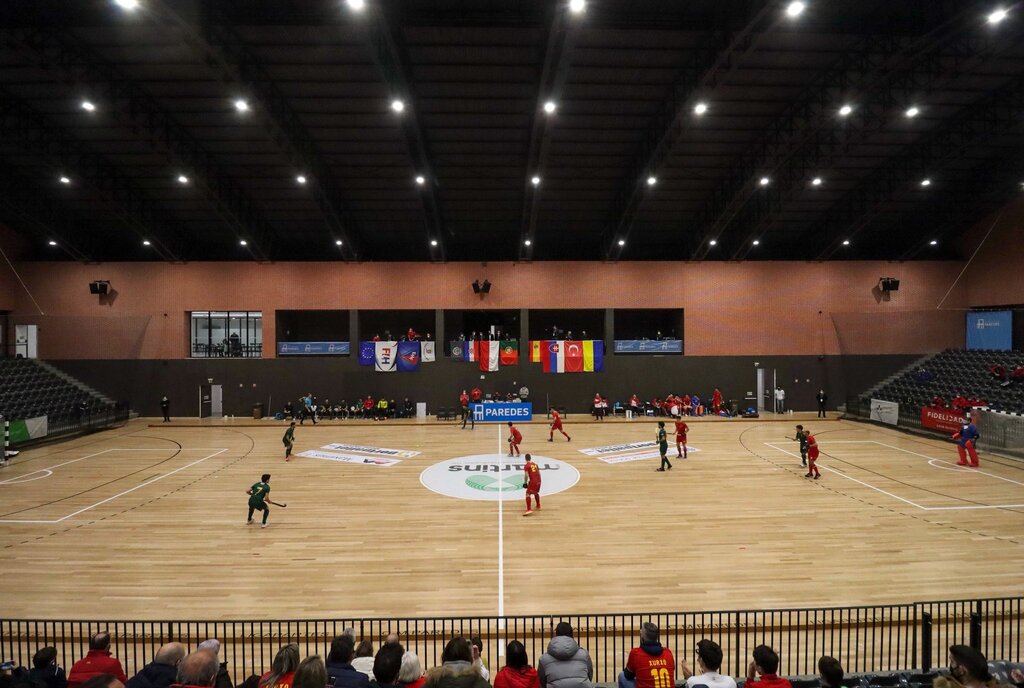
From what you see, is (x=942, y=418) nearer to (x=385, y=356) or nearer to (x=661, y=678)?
(x=661, y=678)

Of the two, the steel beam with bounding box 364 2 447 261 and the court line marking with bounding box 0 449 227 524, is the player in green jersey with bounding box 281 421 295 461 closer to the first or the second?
the court line marking with bounding box 0 449 227 524

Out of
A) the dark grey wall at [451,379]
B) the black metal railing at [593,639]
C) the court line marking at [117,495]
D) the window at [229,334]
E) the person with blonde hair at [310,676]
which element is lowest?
the black metal railing at [593,639]

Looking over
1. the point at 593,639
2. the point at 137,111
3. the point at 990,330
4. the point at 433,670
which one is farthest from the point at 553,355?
the point at 433,670

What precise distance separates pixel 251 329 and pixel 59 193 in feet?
35.7

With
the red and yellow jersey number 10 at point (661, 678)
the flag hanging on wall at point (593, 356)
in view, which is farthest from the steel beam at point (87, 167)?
the red and yellow jersey number 10 at point (661, 678)

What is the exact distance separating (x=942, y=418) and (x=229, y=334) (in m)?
37.4

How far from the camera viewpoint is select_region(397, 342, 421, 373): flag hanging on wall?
29906 mm

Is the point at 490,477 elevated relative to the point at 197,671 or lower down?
lower down

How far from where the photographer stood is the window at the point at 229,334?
30.2 metres

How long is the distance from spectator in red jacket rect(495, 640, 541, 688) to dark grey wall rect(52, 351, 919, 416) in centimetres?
2537

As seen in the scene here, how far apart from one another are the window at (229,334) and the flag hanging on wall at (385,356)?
22.5ft

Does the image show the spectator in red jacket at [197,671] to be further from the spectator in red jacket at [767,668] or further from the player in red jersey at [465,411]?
the player in red jersey at [465,411]

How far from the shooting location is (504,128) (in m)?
20.7

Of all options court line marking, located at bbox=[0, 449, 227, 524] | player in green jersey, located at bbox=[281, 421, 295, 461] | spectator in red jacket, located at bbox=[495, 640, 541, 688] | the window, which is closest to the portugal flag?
player in green jersey, located at bbox=[281, 421, 295, 461]
